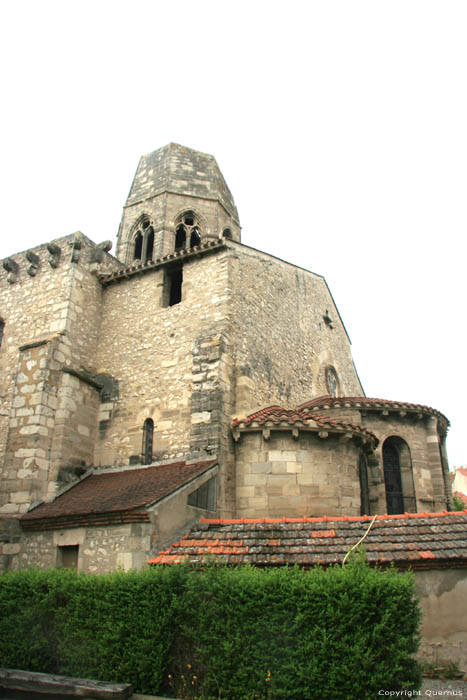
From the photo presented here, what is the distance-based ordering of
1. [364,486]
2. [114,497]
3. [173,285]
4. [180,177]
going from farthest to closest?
[180,177] < [173,285] < [364,486] < [114,497]

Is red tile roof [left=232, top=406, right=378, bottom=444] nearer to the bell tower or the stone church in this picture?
the stone church

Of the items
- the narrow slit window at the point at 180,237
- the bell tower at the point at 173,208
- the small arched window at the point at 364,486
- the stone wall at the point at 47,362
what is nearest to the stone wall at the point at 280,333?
the small arched window at the point at 364,486

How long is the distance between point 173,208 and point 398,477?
12837 mm

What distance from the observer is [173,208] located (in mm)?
19812

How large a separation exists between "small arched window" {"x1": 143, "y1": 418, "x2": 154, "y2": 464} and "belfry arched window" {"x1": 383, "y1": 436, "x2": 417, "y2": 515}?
5.79 metres

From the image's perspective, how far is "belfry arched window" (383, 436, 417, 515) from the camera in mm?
12502

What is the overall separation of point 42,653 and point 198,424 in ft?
17.8

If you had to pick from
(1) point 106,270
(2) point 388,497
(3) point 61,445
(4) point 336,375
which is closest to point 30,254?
(1) point 106,270

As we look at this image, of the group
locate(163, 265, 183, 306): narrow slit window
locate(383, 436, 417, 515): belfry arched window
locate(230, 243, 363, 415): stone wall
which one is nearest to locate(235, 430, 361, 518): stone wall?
locate(230, 243, 363, 415): stone wall

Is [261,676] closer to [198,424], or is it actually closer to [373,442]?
[198,424]

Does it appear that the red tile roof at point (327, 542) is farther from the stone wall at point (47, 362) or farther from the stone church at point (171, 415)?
the stone wall at point (47, 362)

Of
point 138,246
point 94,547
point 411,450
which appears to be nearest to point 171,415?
point 94,547

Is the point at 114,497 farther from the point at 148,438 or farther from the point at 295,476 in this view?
the point at 295,476

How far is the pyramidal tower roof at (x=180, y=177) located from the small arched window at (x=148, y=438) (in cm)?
1093
